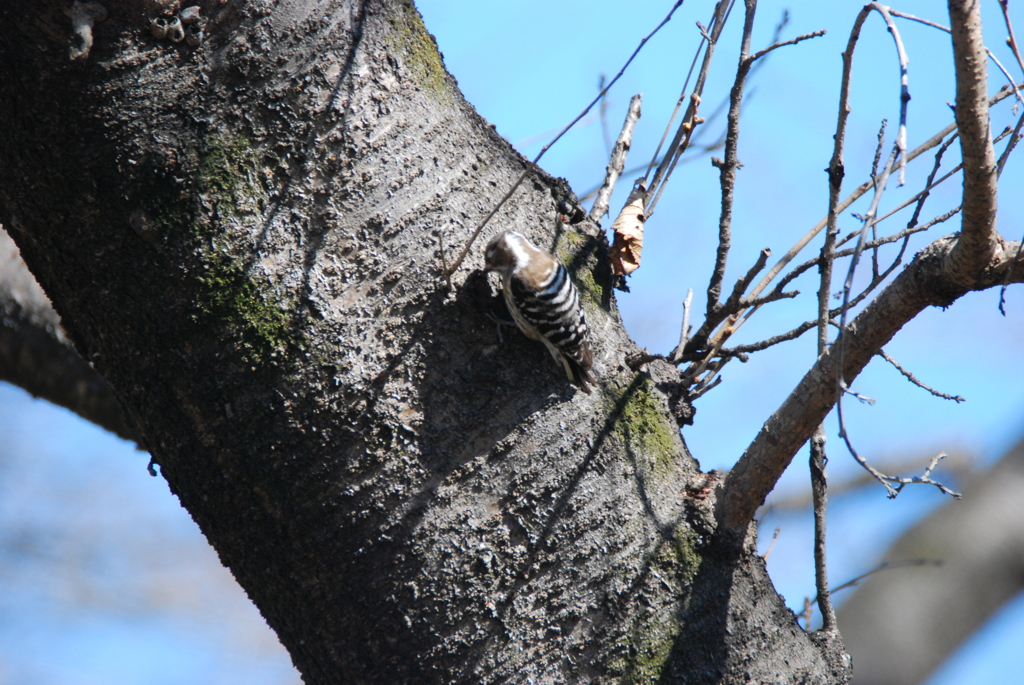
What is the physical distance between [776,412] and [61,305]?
5.85ft

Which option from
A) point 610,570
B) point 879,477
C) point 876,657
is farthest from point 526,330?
point 876,657

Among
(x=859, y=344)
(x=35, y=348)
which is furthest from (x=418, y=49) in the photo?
(x=35, y=348)

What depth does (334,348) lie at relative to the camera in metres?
1.52

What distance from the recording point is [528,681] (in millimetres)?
1644

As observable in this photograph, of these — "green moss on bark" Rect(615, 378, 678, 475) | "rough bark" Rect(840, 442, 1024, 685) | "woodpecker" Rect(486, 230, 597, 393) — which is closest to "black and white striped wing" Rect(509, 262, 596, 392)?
"woodpecker" Rect(486, 230, 597, 393)

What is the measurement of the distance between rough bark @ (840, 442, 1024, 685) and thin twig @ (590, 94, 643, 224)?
6.73 feet

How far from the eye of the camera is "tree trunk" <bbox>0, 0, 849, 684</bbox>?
1482 mm

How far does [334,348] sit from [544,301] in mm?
645

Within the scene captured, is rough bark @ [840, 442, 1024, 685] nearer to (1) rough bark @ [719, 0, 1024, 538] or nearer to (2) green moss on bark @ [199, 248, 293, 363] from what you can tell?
(1) rough bark @ [719, 0, 1024, 538]

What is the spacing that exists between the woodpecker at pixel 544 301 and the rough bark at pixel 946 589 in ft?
6.61

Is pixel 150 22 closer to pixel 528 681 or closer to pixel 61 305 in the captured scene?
pixel 61 305

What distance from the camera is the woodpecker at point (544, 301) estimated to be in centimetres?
182

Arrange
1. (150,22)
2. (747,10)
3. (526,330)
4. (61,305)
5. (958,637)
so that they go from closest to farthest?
(150,22) → (61,305) → (526,330) → (747,10) → (958,637)

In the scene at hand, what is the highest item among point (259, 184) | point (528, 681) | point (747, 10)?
point (747, 10)
